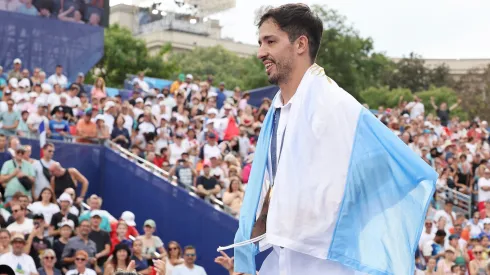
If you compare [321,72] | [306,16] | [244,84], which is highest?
[306,16]

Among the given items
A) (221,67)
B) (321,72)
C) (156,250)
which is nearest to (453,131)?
(156,250)

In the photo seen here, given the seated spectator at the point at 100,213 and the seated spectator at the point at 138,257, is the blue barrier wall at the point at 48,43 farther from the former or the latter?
the seated spectator at the point at 138,257

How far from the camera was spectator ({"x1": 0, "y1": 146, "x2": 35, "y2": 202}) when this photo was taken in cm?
1312

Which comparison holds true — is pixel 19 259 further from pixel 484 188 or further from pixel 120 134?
pixel 484 188

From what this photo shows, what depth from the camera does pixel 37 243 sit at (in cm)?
1120

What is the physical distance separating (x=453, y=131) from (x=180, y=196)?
1045 centimetres

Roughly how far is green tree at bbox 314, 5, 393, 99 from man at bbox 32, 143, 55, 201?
41730 millimetres

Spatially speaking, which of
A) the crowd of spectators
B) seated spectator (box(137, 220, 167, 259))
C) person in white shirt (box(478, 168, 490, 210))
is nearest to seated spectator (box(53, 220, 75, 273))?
the crowd of spectators

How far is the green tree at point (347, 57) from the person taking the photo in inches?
2283

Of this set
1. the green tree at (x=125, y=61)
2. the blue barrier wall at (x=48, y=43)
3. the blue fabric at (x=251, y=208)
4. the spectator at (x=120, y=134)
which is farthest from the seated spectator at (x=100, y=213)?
the green tree at (x=125, y=61)

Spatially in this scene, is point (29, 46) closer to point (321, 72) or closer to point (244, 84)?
point (321, 72)

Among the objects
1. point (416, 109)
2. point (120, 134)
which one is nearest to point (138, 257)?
point (120, 134)

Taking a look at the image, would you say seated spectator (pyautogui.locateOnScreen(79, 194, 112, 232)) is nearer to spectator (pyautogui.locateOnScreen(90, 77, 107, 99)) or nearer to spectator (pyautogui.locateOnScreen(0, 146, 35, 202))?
spectator (pyautogui.locateOnScreen(0, 146, 35, 202))

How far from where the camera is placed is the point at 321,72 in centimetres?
418
